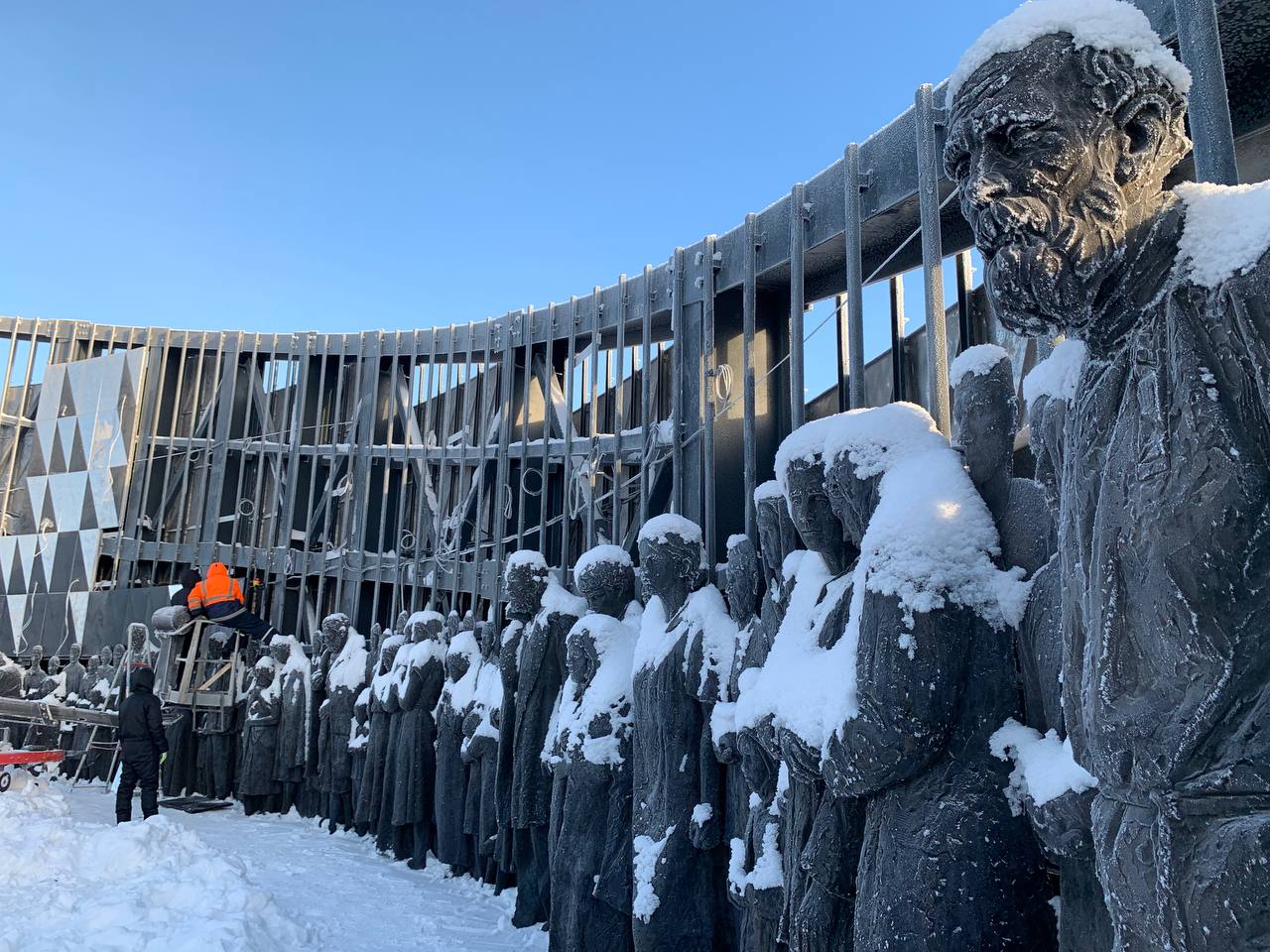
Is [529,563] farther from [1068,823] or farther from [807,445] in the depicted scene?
[1068,823]

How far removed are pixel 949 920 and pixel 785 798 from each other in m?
1.10

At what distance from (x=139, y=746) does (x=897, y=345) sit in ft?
28.9

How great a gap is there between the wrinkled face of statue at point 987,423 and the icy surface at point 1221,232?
4.09ft

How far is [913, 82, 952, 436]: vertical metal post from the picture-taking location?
5246 mm

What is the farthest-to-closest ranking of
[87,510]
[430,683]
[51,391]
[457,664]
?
[51,391]
[87,510]
[430,683]
[457,664]

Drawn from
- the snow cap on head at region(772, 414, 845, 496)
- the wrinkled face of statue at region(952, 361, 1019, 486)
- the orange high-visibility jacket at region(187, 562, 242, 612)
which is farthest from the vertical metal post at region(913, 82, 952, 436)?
the orange high-visibility jacket at region(187, 562, 242, 612)

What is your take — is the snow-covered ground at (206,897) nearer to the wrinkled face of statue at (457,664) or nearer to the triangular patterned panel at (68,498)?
the wrinkled face of statue at (457,664)

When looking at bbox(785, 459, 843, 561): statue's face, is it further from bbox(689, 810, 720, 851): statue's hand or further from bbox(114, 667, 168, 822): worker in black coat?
bbox(114, 667, 168, 822): worker in black coat

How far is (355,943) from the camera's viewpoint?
705 cm

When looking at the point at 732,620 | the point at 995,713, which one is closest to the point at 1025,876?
the point at 995,713

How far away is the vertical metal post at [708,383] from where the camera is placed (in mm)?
7711

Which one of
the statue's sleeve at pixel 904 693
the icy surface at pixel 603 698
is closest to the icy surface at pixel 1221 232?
the statue's sleeve at pixel 904 693

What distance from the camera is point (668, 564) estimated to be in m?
5.67

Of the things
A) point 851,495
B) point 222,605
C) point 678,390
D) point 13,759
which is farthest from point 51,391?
point 851,495
